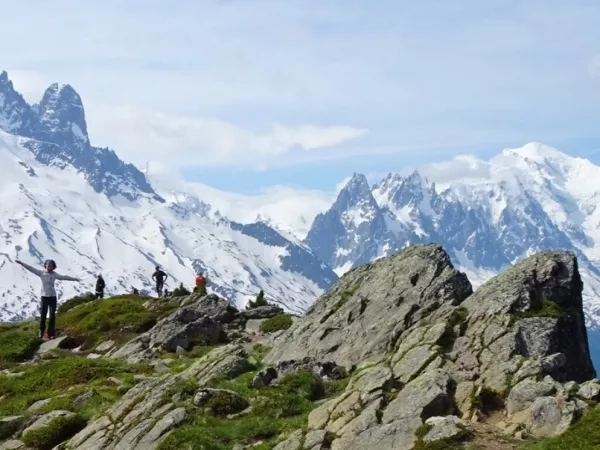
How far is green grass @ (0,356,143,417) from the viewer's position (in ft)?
92.9

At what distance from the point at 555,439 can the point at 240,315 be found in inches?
1564

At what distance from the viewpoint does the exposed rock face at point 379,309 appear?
106 feet

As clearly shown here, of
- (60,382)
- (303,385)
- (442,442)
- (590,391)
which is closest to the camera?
(442,442)

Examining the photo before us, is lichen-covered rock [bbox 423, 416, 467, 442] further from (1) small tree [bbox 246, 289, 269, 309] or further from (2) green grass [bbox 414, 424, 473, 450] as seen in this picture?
(1) small tree [bbox 246, 289, 269, 309]

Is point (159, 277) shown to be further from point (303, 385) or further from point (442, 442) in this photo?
point (442, 442)

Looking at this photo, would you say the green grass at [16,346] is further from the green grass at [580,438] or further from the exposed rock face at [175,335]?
the green grass at [580,438]

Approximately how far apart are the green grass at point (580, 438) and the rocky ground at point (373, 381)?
5cm

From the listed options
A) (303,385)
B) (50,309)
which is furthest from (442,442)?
(50,309)

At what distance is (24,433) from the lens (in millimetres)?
25547

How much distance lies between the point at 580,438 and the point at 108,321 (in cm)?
4070

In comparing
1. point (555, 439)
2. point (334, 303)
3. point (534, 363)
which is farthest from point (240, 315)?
point (555, 439)

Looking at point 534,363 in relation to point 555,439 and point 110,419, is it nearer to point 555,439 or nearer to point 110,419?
point 555,439

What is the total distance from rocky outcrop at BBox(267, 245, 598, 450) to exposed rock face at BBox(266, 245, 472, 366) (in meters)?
0.07

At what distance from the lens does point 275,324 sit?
51.8 meters
